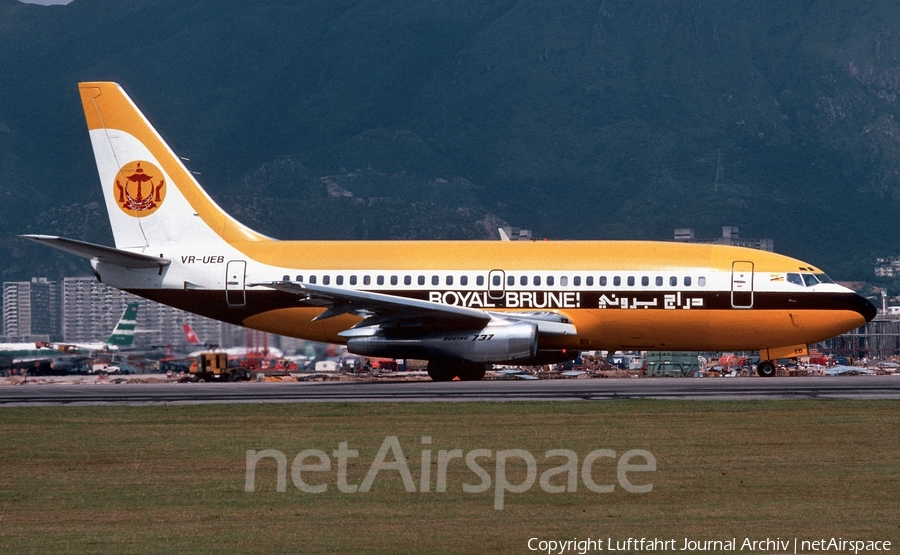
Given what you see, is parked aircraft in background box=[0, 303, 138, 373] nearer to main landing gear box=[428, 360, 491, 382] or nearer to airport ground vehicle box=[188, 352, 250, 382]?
airport ground vehicle box=[188, 352, 250, 382]

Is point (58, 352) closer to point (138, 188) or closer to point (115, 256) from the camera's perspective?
point (138, 188)

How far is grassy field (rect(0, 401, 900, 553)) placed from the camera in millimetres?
13961

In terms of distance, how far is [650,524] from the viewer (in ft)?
46.9

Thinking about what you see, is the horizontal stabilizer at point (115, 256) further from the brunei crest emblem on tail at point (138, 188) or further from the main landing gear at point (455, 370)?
the main landing gear at point (455, 370)

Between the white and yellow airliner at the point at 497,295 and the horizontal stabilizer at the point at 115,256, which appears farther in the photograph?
the horizontal stabilizer at the point at 115,256

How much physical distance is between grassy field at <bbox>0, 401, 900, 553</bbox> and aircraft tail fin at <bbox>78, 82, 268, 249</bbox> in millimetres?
16653

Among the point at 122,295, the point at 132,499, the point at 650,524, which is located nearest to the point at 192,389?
the point at 132,499

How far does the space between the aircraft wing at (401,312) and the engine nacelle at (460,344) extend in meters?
0.36

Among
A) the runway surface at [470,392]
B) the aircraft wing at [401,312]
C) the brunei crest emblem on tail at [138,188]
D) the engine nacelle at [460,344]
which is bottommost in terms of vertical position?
the runway surface at [470,392]

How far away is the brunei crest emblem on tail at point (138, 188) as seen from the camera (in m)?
43.0

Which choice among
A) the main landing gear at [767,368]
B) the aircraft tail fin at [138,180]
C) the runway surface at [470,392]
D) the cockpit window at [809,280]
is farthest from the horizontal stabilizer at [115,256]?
the cockpit window at [809,280]

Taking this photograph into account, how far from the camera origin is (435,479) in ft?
57.2

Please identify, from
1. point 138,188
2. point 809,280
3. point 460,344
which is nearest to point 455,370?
point 460,344

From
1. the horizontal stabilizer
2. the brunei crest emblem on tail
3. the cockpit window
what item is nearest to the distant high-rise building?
the brunei crest emblem on tail
